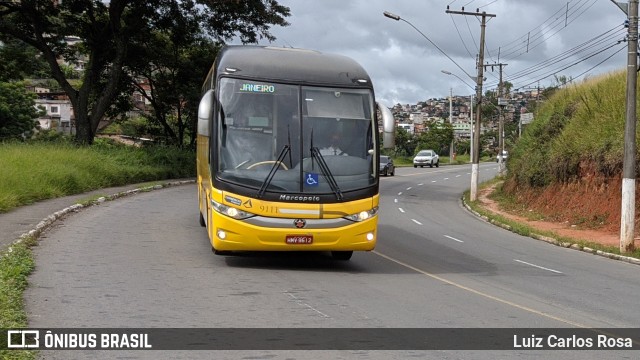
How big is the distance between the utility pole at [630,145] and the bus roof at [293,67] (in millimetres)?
9125

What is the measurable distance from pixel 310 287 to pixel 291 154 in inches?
88.0

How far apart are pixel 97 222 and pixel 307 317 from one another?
10.6m

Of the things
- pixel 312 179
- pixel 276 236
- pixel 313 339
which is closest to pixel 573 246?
pixel 312 179

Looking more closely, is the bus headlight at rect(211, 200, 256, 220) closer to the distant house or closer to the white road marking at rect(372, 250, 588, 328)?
the white road marking at rect(372, 250, 588, 328)

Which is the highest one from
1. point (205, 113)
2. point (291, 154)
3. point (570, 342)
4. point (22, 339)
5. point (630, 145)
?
point (205, 113)

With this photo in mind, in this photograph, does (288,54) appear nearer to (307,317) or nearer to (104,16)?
(307,317)

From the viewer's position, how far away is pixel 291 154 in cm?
1120

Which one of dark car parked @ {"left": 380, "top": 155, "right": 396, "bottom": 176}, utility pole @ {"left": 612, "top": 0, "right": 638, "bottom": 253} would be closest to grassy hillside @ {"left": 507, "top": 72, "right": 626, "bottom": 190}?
utility pole @ {"left": 612, "top": 0, "right": 638, "bottom": 253}

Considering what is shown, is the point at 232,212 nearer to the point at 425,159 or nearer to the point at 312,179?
the point at 312,179

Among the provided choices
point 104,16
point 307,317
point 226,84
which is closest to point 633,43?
point 226,84

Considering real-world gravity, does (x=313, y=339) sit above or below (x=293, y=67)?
below

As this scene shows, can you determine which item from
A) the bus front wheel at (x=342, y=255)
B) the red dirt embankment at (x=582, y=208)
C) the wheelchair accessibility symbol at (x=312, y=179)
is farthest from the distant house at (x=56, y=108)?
the wheelchair accessibility symbol at (x=312, y=179)

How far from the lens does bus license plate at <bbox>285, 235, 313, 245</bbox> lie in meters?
10.9

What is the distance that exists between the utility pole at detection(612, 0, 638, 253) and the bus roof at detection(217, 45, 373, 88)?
9125 millimetres
